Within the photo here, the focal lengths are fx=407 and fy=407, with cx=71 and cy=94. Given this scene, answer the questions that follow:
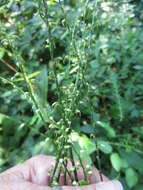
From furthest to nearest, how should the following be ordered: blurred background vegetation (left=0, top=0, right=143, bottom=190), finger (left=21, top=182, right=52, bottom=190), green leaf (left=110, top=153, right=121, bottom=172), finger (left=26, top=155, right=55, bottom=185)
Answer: blurred background vegetation (left=0, top=0, right=143, bottom=190) → green leaf (left=110, top=153, right=121, bottom=172) → finger (left=26, top=155, right=55, bottom=185) → finger (left=21, top=182, right=52, bottom=190)

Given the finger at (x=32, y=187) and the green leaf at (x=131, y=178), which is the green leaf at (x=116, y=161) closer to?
the green leaf at (x=131, y=178)

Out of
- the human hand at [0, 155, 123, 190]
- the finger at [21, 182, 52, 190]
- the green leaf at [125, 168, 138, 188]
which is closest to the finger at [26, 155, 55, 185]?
the human hand at [0, 155, 123, 190]

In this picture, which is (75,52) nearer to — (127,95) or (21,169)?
(21,169)

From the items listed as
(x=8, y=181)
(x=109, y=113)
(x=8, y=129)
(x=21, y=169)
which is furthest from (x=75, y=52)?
(x=8, y=129)

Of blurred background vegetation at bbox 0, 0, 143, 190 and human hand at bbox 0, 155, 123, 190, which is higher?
blurred background vegetation at bbox 0, 0, 143, 190

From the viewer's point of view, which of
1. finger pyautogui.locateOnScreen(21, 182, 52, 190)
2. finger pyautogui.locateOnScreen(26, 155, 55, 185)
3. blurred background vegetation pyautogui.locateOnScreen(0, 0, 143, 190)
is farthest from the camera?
blurred background vegetation pyautogui.locateOnScreen(0, 0, 143, 190)

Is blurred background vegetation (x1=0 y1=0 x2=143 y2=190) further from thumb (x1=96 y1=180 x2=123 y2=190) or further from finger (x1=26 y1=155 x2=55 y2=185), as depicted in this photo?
thumb (x1=96 y1=180 x2=123 y2=190)

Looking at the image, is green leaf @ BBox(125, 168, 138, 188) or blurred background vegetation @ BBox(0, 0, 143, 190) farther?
blurred background vegetation @ BBox(0, 0, 143, 190)
